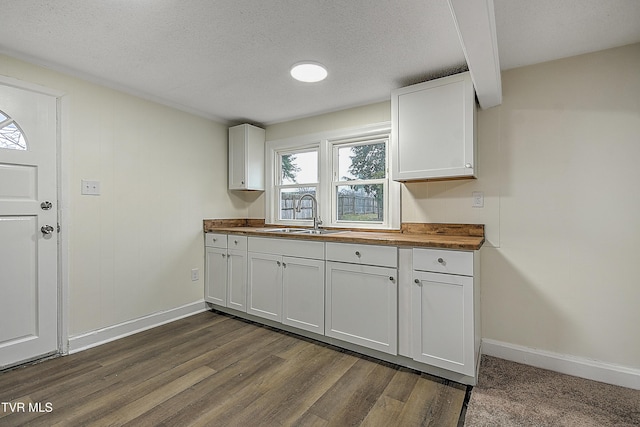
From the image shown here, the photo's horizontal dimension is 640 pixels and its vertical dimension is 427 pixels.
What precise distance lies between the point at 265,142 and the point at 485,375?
10.3ft

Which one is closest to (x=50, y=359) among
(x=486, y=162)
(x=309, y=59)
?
(x=309, y=59)

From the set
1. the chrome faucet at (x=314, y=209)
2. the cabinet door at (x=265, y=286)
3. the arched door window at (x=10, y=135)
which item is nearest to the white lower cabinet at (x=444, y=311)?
the cabinet door at (x=265, y=286)

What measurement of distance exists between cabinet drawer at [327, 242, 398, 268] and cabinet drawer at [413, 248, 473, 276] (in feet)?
0.55

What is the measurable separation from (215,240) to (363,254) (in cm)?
178

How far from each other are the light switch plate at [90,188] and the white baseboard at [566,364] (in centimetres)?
333

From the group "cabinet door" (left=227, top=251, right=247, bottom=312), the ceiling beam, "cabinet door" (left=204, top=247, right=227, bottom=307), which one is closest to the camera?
the ceiling beam

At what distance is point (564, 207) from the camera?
207 centimetres

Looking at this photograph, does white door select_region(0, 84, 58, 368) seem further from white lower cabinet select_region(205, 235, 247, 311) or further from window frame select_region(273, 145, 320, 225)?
window frame select_region(273, 145, 320, 225)

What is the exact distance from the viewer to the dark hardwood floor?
5.25 ft

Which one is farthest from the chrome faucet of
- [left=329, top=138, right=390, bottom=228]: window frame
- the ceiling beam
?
the ceiling beam

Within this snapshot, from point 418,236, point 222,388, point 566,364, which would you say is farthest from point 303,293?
point 566,364

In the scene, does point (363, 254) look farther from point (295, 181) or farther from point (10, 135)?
point (10, 135)

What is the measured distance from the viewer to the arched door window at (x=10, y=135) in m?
2.03

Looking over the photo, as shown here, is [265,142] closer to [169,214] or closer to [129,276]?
[169,214]
